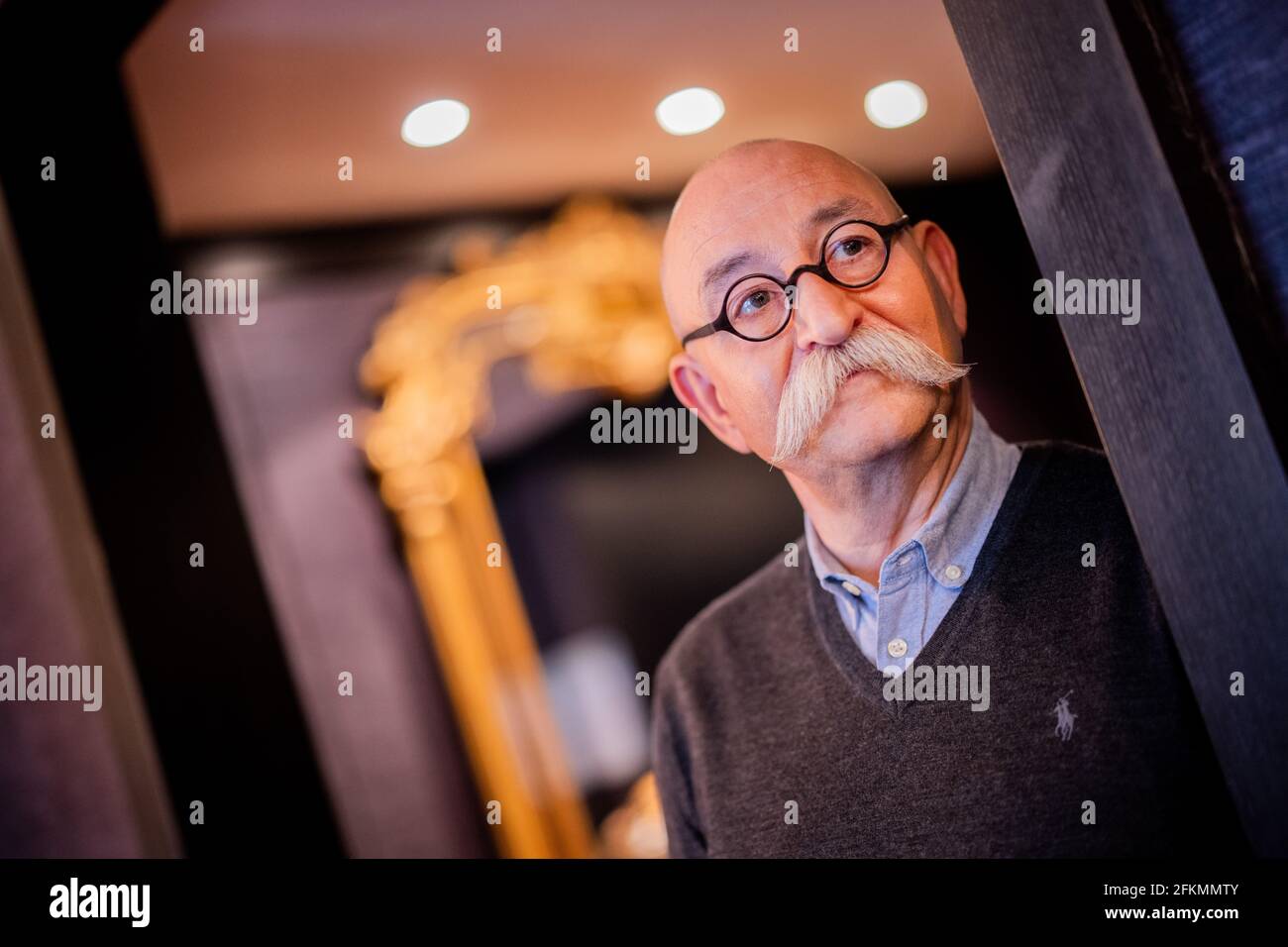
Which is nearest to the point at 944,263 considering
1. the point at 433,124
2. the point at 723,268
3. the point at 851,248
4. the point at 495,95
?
the point at 851,248

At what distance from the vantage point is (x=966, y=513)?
85 centimetres

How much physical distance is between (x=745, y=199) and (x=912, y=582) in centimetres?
38

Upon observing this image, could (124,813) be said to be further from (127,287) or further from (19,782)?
(127,287)

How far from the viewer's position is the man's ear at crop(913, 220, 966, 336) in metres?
0.87

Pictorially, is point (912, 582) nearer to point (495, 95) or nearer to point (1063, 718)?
point (1063, 718)

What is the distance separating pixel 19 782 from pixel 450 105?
1141mm

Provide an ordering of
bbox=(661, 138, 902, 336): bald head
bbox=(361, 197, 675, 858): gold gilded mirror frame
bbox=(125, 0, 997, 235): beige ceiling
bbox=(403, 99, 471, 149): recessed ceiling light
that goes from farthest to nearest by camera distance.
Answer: bbox=(361, 197, 675, 858): gold gilded mirror frame → bbox=(403, 99, 471, 149): recessed ceiling light → bbox=(125, 0, 997, 235): beige ceiling → bbox=(661, 138, 902, 336): bald head

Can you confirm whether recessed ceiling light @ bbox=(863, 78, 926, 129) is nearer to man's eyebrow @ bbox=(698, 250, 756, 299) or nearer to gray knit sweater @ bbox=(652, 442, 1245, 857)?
man's eyebrow @ bbox=(698, 250, 756, 299)

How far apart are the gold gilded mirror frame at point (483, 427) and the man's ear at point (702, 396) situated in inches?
20.5

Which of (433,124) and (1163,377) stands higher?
(433,124)

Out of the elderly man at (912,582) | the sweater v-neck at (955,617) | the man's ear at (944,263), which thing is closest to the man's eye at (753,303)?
the elderly man at (912,582)

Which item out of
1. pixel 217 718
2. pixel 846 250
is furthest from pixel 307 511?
pixel 846 250

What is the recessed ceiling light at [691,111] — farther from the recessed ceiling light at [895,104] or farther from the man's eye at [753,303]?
the man's eye at [753,303]

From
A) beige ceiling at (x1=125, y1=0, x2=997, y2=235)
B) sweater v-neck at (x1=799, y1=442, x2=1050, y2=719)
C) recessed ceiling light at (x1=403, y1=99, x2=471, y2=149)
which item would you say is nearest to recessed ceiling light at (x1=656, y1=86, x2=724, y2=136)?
beige ceiling at (x1=125, y1=0, x2=997, y2=235)
